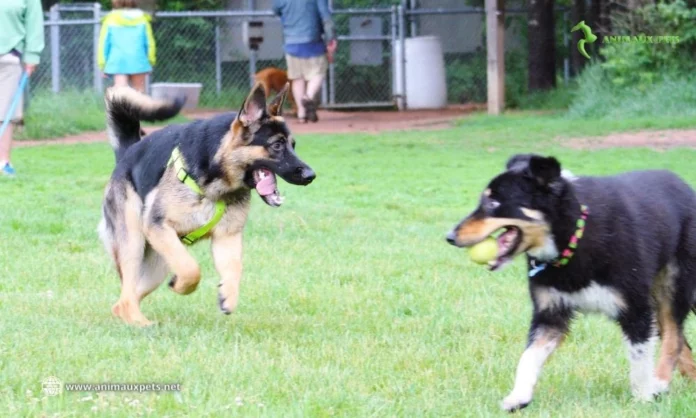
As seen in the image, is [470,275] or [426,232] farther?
[426,232]

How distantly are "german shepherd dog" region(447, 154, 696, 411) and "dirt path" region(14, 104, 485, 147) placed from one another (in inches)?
543

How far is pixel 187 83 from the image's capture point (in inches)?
1016

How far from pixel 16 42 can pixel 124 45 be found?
2.97 metres

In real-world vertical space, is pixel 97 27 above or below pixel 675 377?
above

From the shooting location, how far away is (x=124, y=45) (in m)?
15.6

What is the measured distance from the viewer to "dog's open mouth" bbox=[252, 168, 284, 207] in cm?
669

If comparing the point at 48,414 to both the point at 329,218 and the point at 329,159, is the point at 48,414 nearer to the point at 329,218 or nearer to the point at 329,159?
the point at 329,218

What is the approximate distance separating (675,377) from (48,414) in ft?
9.88

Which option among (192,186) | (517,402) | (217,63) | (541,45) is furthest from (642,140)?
(517,402)

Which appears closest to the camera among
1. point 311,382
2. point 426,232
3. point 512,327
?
point 311,382

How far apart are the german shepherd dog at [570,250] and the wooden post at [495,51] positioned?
17.6 metres

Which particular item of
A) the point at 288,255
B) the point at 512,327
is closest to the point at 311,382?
the point at 512,327

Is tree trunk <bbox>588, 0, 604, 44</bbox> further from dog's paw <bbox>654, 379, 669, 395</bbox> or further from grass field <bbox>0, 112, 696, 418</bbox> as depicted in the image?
dog's paw <bbox>654, 379, 669, 395</bbox>

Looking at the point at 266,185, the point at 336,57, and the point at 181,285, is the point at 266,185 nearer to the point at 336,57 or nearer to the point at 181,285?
the point at 181,285
